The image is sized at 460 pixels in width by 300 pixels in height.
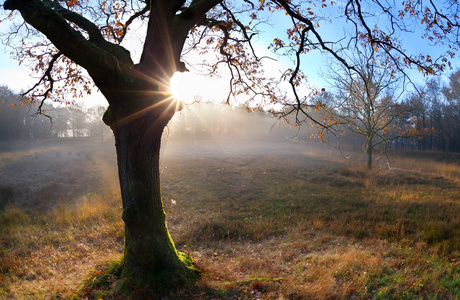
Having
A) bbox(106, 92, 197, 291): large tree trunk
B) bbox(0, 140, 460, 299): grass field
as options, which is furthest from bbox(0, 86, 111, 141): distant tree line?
bbox(106, 92, 197, 291): large tree trunk

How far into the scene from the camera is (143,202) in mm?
4766

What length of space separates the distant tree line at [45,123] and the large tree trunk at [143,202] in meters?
46.7

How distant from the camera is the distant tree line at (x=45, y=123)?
171 feet

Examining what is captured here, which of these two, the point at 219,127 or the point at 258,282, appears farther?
the point at 219,127

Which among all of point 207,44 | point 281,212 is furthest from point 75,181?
point 207,44

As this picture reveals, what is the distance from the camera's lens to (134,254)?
4.76m

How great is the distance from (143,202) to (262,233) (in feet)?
19.0

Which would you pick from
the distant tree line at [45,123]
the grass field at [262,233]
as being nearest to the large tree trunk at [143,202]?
the grass field at [262,233]

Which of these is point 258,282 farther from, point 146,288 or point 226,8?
point 226,8

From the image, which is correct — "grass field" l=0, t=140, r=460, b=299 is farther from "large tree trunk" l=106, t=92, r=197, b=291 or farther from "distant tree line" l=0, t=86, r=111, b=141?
"distant tree line" l=0, t=86, r=111, b=141

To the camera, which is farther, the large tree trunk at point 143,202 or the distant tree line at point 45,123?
→ the distant tree line at point 45,123

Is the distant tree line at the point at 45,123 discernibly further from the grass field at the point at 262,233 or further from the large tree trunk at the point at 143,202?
the large tree trunk at the point at 143,202

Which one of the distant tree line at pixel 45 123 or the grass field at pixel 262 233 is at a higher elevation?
the distant tree line at pixel 45 123

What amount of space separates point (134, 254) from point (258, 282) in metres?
2.14
